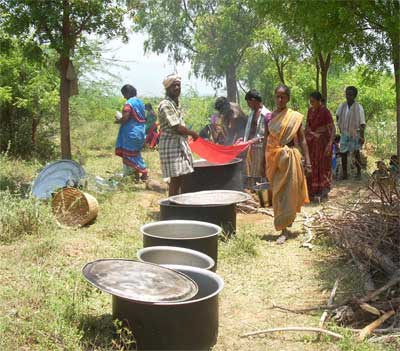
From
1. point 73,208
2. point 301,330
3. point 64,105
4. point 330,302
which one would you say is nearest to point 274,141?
point 330,302

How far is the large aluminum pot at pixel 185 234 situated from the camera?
4.29 meters

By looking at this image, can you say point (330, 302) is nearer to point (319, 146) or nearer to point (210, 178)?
point (210, 178)

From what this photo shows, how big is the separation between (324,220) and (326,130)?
2.61 m

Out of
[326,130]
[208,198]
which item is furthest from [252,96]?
[208,198]

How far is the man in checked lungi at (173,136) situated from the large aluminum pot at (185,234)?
58.1 inches

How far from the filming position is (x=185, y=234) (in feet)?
15.7

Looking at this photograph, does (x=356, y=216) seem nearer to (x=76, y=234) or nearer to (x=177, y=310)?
(x=177, y=310)

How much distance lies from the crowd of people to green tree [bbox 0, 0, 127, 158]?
93cm

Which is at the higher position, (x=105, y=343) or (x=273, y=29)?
(x=273, y=29)

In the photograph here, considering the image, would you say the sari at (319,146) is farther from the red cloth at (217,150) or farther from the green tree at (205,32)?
the green tree at (205,32)

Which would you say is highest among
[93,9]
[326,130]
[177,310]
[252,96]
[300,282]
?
[93,9]

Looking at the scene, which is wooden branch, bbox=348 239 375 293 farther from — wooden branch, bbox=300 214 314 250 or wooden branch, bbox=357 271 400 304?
wooden branch, bbox=300 214 314 250

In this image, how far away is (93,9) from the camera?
780 centimetres

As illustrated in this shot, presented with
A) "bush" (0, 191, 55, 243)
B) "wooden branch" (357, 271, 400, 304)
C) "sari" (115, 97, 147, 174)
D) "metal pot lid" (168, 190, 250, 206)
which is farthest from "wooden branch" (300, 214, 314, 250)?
"sari" (115, 97, 147, 174)
